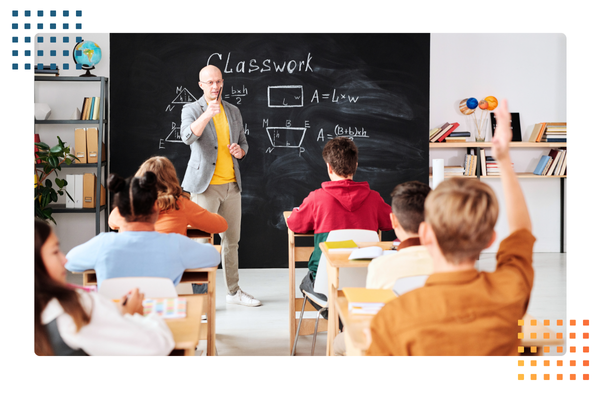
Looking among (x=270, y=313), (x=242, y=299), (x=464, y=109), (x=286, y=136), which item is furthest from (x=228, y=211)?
(x=464, y=109)

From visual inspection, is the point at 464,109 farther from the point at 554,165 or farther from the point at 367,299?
the point at 367,299

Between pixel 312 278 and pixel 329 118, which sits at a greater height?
pixel 329 118

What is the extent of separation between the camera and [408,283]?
169 cm

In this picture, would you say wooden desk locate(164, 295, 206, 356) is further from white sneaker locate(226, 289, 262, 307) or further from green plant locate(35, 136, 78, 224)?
green plant locate(35, 136, 78, 224)

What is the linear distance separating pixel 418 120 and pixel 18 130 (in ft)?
11.2

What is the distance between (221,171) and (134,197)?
1.50 m

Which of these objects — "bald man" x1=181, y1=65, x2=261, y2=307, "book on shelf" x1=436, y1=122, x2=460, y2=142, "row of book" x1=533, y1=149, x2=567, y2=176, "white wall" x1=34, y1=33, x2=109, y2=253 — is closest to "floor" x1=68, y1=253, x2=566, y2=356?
"bald man" x1=181, y1=65, x2=261, y2=307

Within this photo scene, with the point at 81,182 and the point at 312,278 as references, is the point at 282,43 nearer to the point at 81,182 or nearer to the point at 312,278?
the point at 81,182

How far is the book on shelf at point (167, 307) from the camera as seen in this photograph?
1.63m

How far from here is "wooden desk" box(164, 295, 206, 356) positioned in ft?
4.92

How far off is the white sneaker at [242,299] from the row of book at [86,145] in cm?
166

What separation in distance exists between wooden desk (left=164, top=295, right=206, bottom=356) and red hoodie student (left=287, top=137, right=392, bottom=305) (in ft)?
3.50
